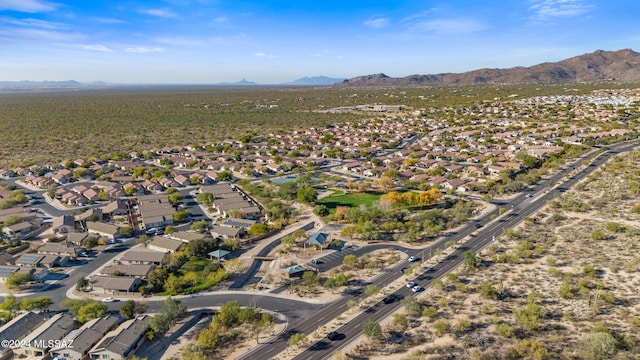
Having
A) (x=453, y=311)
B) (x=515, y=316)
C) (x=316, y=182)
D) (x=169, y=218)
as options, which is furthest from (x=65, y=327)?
(x=316, y=182)

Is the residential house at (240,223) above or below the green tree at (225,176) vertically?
below

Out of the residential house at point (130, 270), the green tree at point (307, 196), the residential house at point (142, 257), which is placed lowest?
the residential house at point (130, 270)

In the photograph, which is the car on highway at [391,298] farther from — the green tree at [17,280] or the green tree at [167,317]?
the green tree at [17,280]

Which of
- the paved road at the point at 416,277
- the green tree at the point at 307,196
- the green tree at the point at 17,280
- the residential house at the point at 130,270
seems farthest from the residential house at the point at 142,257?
the green tree at the point at 307,196

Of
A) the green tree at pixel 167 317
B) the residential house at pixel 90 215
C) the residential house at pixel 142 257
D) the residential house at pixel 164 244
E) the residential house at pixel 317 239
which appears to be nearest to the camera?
the green tree at pixel 167 317

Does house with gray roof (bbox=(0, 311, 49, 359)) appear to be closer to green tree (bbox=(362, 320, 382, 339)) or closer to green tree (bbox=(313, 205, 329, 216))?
green tree (bbox=(362, 320, 382, 339))

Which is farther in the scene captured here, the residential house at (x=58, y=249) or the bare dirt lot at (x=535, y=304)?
the residential house at (x=58, y=249)

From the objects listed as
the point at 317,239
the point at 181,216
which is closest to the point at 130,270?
the point at 181,216
